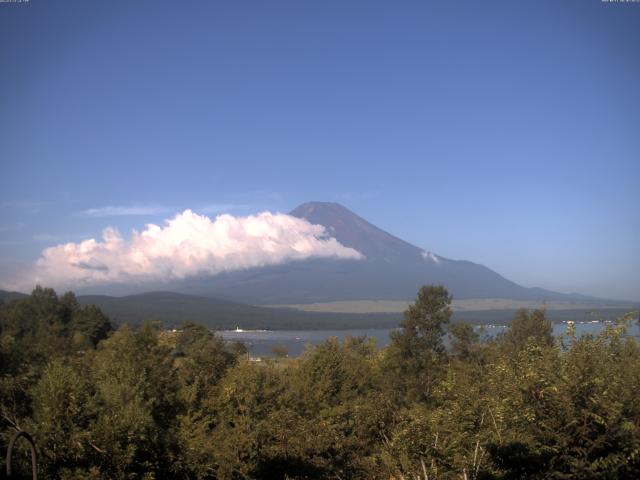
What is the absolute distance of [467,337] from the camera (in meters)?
39.8

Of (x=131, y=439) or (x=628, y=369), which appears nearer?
(x=628, y=369)

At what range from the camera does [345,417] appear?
77.6ft

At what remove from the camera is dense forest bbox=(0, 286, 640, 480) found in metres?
10.1

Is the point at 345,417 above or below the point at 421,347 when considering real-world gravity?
below

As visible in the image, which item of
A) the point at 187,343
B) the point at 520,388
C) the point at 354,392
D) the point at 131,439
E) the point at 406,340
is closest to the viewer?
the point at 520,388

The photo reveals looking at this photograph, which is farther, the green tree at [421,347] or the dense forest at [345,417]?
the green tree at [421,347]

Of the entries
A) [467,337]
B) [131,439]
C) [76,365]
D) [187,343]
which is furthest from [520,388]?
[187,343]

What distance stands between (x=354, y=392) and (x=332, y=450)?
991cm

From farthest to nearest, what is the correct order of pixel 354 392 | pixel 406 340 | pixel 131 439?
pixel 406 340 → pixel 354 392 → pixel 131 439

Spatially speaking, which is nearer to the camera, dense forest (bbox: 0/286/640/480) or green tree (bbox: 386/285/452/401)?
dense forest (bbox: 0/286/640/480)

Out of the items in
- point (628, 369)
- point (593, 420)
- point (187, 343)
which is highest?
point (628, 369)

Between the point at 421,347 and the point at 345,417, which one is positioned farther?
the point at 421,347

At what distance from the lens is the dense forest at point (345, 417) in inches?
399

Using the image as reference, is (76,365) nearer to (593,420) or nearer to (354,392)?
(354,392)
